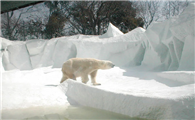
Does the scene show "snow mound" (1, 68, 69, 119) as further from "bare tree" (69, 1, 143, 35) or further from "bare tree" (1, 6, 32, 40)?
"bare tree" (69, 1, 143, 35)

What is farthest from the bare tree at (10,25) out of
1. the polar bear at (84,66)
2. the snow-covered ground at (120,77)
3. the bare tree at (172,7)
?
the bare tree at (172,7)

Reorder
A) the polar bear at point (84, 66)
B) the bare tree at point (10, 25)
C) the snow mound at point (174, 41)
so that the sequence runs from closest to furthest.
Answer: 1. the polar bear at point (84, 66)
2. the snow mound at point (174, 41)
3. the bare tree at point (10, 25)

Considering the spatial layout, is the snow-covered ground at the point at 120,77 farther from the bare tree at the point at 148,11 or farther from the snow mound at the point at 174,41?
the bare tree at the point at 148,11

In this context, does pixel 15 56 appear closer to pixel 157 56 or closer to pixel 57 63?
pixel 57 63

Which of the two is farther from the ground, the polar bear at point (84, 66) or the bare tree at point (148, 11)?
the bare tree at point (148, 11)

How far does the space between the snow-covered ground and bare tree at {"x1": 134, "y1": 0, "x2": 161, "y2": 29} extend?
6480 millimetres

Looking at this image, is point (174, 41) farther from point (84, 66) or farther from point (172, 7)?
point (172, 7)

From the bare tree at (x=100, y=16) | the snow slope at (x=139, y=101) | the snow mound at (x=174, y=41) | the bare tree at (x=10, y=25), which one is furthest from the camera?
the bare tree at (x=100, y=16)

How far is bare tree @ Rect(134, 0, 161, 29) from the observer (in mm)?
13594

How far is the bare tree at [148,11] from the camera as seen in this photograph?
13.6 metres

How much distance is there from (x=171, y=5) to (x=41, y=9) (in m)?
9.40

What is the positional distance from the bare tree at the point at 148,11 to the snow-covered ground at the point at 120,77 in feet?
21.3

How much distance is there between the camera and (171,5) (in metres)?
13.1

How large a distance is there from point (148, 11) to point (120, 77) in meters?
10.5
